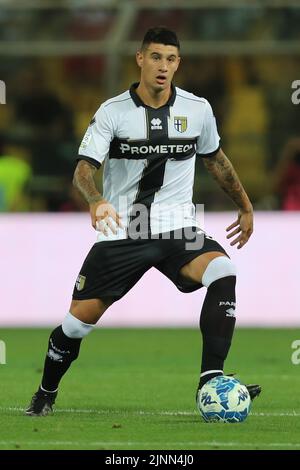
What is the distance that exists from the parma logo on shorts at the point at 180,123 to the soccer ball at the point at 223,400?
157 centimetres

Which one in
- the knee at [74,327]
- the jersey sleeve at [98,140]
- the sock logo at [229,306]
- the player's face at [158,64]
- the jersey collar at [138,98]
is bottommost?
→ the knee at [74,327]

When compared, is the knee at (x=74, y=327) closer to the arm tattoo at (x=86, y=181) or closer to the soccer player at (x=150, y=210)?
the soccer player at (x=150, y=210)

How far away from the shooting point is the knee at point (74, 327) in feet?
28.4

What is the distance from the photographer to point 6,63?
61.6ft

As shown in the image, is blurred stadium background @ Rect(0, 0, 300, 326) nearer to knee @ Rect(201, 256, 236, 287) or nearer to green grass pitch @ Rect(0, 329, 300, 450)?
green grass pitch @ Rect(0, 329, 300, 450)

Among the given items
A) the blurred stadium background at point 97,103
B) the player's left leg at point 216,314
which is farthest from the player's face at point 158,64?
the blurred stadium background at point 97,103

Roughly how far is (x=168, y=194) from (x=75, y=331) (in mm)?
1046

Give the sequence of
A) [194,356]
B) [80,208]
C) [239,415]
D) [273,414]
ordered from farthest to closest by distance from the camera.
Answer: [80,208] < [194,356] < [273,414] < [239,415]

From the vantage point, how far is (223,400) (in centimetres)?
826

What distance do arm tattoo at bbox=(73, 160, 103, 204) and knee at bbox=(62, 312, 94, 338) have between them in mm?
791

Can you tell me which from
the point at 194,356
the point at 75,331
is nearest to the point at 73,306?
the point at 75,331

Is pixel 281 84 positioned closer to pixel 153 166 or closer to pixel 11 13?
pixel 11 13

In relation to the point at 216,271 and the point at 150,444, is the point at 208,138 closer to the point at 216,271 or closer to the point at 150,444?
the point at 216,271

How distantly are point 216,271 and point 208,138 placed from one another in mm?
939
